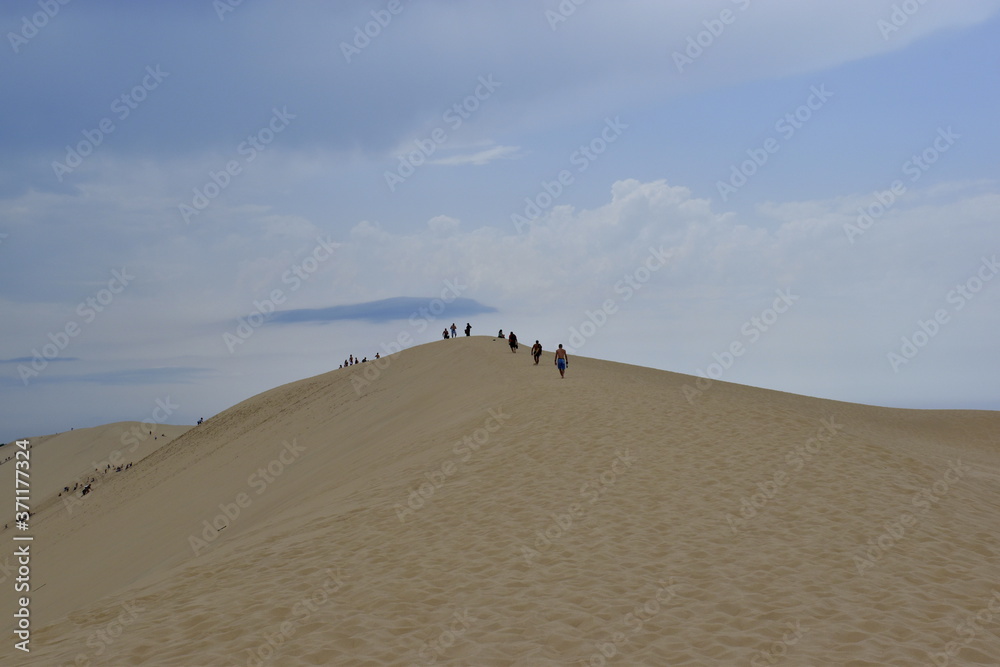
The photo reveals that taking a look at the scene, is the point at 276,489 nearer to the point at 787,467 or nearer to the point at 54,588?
the point at 54,588

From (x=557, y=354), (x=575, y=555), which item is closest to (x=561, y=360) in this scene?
(x=557, y=354)

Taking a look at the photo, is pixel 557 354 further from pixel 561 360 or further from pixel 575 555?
pixel 575 555

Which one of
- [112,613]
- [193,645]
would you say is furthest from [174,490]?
[193,645]

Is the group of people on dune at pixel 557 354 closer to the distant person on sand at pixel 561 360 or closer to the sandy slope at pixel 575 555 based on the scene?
the distant person on sand at pixel 561 360

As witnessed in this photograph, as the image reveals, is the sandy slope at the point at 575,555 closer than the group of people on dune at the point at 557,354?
Yes

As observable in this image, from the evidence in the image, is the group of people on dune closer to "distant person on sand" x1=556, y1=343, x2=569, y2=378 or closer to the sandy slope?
"distant person on sand" x1=556, y1=343, x2=569, y2=378

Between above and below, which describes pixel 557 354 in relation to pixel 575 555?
above

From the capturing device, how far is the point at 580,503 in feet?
42.5

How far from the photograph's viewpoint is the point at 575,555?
1056 cm

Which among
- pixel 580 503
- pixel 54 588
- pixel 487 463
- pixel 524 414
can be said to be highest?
pixel 524 414

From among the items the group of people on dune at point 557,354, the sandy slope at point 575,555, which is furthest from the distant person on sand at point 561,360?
the sandy slope at point 575,555

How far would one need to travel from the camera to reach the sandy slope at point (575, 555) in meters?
7.91

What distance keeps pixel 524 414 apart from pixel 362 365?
24814mm

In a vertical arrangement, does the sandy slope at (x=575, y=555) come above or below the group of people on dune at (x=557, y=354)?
below
